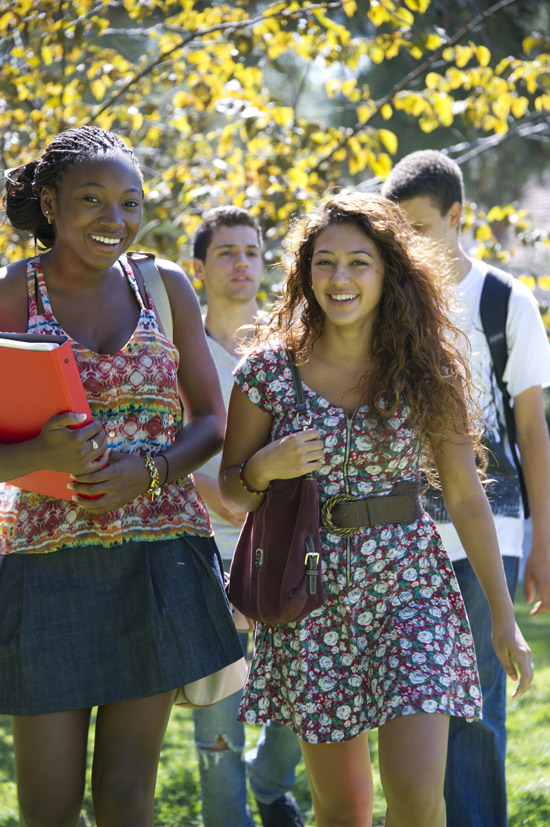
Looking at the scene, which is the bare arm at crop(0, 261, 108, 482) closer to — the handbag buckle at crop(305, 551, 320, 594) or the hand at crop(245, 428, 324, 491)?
the hand at crop(245, 428, 324, 491)

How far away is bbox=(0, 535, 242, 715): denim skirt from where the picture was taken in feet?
9.09

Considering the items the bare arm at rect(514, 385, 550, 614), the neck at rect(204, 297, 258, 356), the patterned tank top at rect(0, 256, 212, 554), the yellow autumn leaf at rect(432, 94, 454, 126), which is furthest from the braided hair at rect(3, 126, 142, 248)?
the yellow autumn leaf at rect(432, 94, 454, 126)

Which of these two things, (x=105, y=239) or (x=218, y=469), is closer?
(x=105, y=239)

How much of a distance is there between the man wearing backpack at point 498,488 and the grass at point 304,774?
692mm

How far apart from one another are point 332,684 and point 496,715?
1.18 metres

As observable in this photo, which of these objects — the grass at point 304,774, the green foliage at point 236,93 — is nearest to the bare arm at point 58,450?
the grass at point 304,774

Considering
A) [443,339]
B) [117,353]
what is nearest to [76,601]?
[117,353]

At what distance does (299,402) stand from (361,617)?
26.1 inches

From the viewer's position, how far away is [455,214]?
4.31m

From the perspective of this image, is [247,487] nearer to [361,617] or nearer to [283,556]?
[283,556]

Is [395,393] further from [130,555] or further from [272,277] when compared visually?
[272,277]

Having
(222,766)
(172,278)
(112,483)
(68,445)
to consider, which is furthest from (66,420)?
(222,766)

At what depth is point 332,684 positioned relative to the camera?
3088mm

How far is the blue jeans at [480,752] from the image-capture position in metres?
3.96
